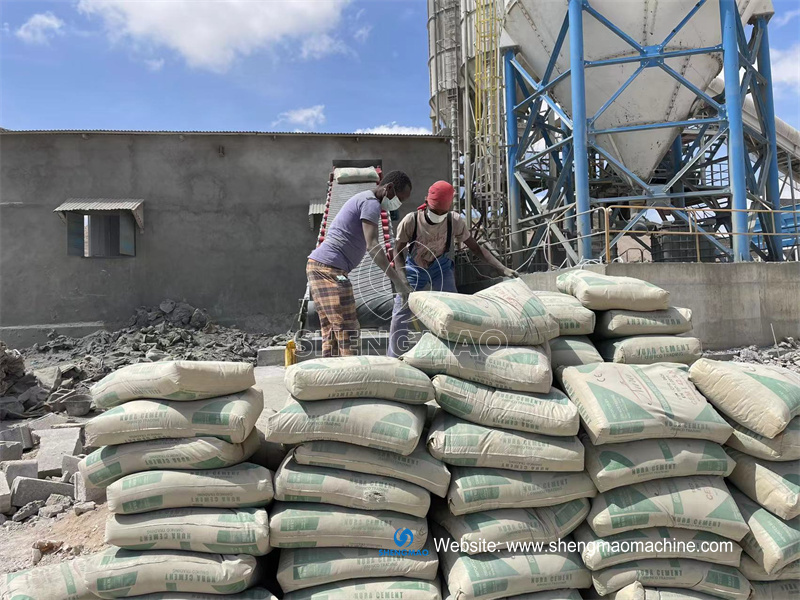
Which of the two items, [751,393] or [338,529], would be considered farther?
[751,393]

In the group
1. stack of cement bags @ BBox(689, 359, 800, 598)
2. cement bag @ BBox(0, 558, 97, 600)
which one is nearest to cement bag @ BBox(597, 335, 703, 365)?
stack of cement bags @ BBox(689, 359, 800, 598)

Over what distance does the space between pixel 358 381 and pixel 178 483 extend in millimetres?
826

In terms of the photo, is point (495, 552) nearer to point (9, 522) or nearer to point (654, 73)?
point (9, 522)

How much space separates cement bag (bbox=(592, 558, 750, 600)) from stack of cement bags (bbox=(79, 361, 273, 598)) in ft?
4.62

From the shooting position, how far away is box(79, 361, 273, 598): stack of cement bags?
1.92 meters

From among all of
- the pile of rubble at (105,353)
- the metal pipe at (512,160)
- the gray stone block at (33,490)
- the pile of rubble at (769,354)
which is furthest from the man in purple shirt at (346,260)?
the metal pipe at (512,160)

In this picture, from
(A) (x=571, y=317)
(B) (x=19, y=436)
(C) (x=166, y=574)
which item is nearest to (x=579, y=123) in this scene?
(A) (x=571, y=317)

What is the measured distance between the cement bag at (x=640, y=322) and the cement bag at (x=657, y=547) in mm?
948

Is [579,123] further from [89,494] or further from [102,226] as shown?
[102,226]

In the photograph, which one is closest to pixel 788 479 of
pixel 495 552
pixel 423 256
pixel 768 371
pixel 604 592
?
pixel 768 371

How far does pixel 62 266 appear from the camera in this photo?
1175 centimetres

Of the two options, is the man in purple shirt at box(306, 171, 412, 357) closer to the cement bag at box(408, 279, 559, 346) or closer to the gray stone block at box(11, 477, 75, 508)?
the cement bag at box(408, 279, 559, 346)

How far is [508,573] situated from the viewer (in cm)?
198

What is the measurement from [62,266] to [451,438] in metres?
12.7
